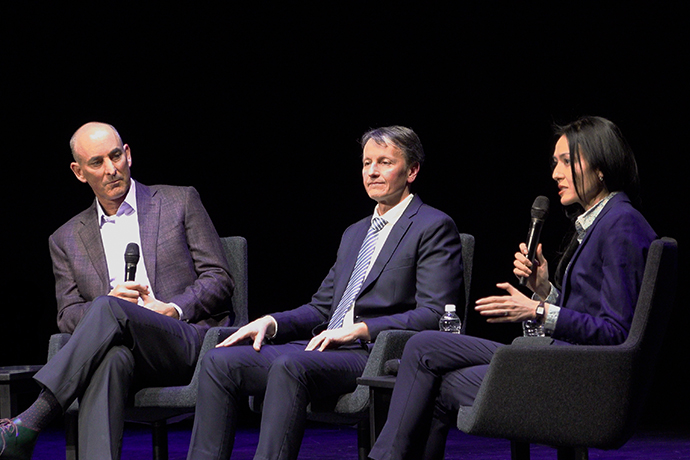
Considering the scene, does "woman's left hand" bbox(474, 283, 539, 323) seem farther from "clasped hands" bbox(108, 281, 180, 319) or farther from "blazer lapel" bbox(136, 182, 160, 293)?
"blazer lapel" bbox(136, 182, 160, 293)

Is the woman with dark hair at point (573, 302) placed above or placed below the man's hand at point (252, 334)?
above

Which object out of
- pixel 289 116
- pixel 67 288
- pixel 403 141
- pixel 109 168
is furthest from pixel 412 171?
pixel 289 116

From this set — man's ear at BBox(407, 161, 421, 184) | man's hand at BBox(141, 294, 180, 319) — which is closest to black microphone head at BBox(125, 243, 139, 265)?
man's hand at BBox(141, 294, 180, 319)

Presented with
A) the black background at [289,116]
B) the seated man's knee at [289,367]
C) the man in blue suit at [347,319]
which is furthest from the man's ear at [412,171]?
the black background at [289,116]

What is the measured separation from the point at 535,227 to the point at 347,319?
2.63 feet

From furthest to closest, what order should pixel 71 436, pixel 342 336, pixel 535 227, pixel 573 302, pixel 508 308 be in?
pixel 71 436 < pixel 342 336 < pixel 535 227 < pixel 573 302 < pixel 508 308

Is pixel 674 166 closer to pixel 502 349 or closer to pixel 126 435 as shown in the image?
pixel 502 349

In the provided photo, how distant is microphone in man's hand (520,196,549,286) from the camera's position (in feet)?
7.63

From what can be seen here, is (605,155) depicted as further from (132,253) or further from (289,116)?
(289,116)

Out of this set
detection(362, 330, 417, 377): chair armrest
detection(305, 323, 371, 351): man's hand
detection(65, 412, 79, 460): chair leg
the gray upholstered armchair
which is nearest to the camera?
the gray upholstered armchair

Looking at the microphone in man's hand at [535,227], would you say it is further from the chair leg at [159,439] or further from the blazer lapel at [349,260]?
the chair leg at [159,439]

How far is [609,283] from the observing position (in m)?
2.04

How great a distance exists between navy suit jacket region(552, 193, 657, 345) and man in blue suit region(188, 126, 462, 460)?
62 cm

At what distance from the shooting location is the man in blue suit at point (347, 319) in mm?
2402
